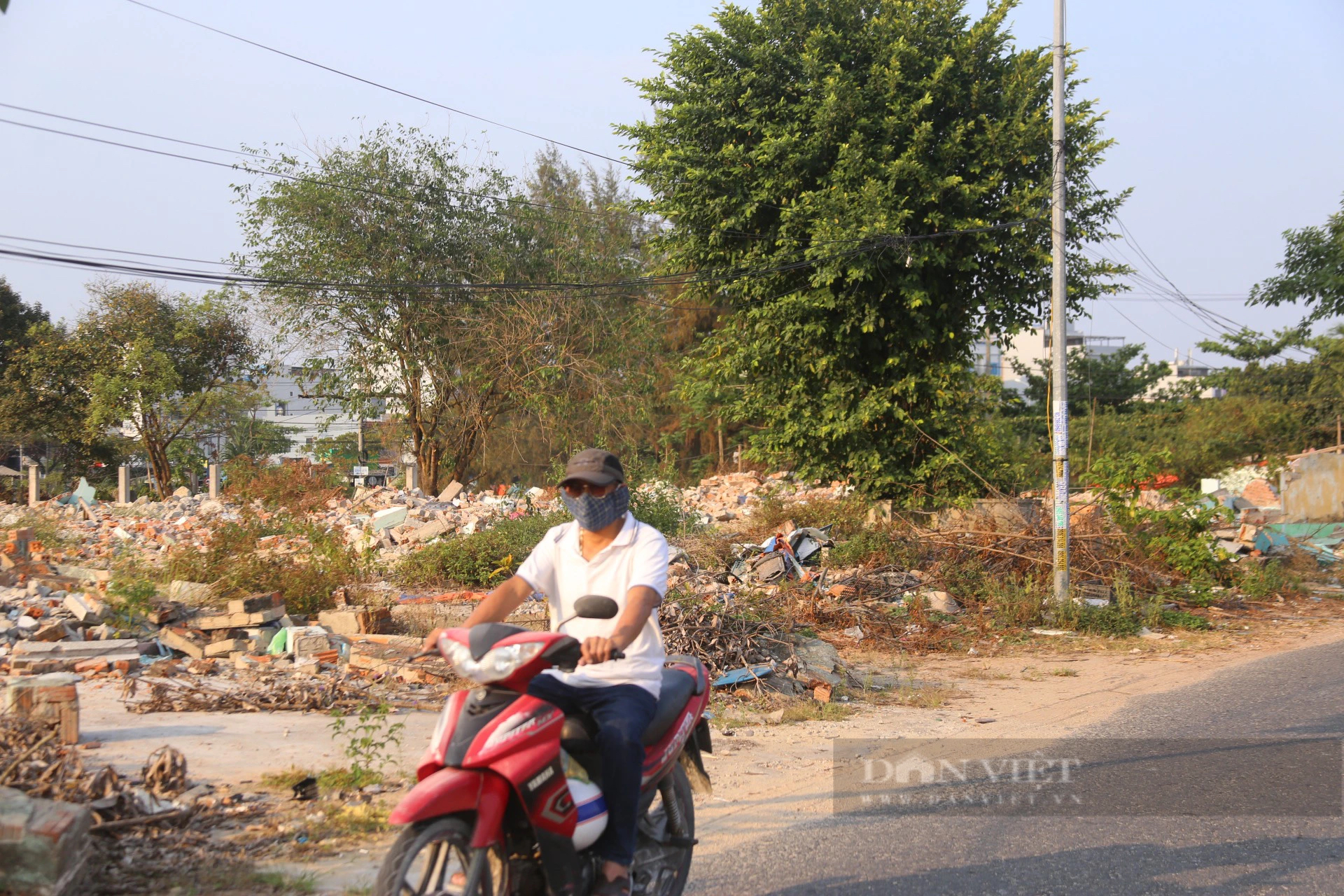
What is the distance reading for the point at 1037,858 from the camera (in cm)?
468

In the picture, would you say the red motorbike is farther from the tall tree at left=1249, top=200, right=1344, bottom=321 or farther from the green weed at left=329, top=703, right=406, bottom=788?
the tall tree at left=1249, top=200, right=1344, bottom=321

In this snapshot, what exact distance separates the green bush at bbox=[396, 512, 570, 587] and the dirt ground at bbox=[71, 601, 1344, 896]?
5.67m

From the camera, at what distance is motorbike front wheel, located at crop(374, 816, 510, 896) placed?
2.84 m

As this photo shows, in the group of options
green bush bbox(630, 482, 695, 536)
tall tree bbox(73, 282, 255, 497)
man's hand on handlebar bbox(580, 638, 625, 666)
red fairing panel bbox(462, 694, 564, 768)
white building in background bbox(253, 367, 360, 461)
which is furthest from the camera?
tall tree bbox(73, 282, 255, 497)

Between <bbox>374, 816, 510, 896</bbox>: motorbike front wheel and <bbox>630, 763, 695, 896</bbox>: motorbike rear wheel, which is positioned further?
<bbox>630, 763, 695, 896</bbox>: motorbike rear wheel

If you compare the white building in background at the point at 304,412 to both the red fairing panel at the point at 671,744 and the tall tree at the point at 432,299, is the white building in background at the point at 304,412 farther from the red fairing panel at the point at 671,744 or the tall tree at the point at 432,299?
the red fairing panel at the point at 671,744

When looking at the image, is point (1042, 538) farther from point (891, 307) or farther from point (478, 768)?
point (478, 768)

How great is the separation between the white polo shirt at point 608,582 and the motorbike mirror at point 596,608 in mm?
272

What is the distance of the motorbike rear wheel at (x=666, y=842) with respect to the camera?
3.80 metres

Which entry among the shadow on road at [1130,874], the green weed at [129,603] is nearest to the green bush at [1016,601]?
the shadow on road at [1130,874]

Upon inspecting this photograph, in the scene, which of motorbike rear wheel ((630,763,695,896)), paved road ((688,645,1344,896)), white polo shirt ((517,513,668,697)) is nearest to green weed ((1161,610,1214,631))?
paved road ((688,645,1344,896))

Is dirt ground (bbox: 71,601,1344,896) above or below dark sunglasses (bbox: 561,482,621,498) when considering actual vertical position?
below

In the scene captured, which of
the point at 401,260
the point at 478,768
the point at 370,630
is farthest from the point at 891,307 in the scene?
the point at 478,768

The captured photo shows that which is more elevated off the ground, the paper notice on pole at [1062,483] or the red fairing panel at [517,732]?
the paper notice on pole at [1062,483]
